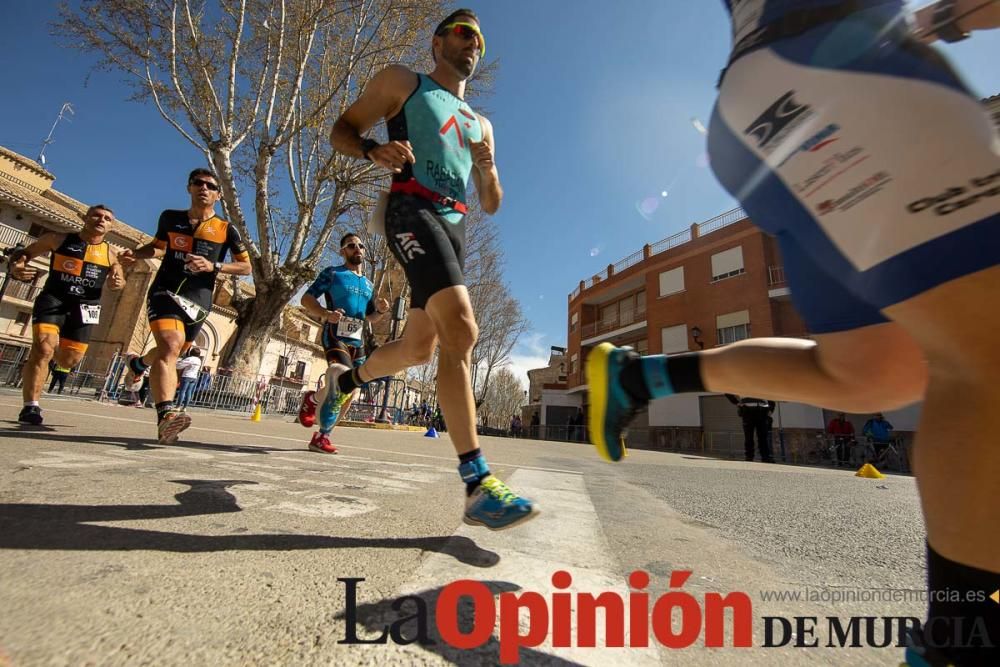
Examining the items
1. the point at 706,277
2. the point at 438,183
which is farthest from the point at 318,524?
the point at 706,277

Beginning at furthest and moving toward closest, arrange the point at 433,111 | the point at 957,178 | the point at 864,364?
the point at 433,111, the point at 864,364, the point at 957,178

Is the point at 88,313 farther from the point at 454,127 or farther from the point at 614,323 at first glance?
the point at 614,323

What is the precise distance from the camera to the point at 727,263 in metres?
21.6

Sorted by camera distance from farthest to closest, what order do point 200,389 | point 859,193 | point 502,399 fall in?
point 502,399, point 200,389, point 859,193

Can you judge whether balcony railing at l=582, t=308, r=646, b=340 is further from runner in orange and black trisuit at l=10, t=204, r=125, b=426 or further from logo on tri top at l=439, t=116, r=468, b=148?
logo on tri top at l=439, t=116, r=468, b=148

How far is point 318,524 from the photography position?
108cm

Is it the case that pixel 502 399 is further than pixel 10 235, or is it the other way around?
pixel 502 399

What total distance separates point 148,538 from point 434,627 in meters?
0.62

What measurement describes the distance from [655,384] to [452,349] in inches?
28.6

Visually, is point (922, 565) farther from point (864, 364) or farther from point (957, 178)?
point (957, 178)

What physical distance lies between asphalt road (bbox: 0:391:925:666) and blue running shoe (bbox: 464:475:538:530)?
1.6 inches

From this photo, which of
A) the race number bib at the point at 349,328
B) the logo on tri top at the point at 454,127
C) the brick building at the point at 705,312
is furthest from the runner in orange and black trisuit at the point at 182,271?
the brick building at the point at 705,312

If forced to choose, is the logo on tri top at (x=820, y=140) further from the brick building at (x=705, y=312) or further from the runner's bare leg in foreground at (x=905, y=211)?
the brick building at (x=705, y=312)

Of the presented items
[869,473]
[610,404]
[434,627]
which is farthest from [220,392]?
[869,473]
